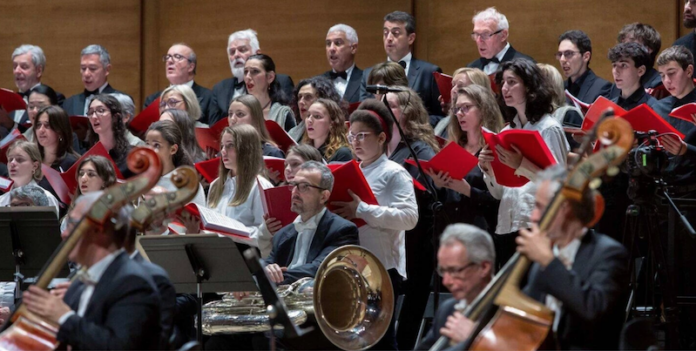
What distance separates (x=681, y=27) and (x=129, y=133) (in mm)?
3829

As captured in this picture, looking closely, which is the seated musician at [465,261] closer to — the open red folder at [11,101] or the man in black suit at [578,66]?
the man in black suit at [578,66]

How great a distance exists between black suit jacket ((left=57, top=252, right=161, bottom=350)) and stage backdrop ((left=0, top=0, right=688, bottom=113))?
16.8 ft

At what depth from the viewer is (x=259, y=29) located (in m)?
8.65

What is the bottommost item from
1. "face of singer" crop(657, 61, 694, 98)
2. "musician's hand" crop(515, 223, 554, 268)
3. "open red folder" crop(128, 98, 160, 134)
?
"musician's hand" crop(515, 223, 554, 268)

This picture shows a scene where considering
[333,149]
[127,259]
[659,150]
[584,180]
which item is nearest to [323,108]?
[333,149]

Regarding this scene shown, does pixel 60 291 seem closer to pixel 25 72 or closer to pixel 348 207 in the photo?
pixel 348 207

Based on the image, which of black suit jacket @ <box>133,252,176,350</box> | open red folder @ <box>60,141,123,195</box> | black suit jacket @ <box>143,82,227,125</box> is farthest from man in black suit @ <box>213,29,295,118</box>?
black suit jacket @ <box>133,252,176,350</box>

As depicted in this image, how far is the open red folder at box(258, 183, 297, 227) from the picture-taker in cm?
509

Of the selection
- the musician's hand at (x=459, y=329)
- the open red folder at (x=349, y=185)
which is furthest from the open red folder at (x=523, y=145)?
the musician's hand at (x=459, y=329)

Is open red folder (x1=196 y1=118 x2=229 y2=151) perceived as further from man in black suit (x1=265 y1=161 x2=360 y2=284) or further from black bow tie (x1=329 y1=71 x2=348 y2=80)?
man in black suit (x1=265 y1=161 x2=360 y2=284)

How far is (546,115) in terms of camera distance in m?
5.25

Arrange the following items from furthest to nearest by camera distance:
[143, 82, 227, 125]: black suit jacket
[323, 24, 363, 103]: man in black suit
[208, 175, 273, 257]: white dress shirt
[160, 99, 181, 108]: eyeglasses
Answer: [143, 82, 227, 125]: black suit jacket → [323, 24, 363, 103]: man in black suit → [160, 99, 181, 108]: eyeglasses → [208, 175, 273, 257]: white dress shirt

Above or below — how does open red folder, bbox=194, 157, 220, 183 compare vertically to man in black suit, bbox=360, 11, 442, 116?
below

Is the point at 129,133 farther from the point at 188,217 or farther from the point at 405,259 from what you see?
the point at 405,259
